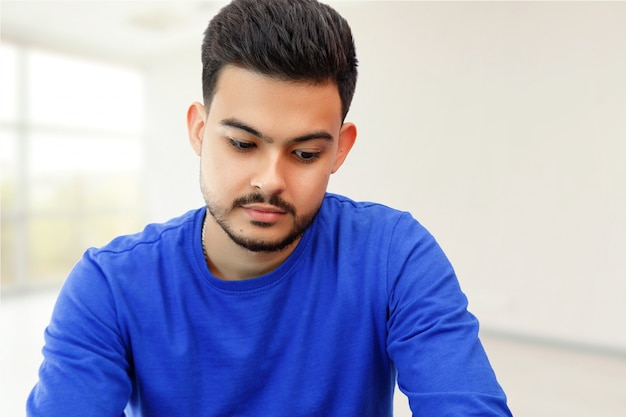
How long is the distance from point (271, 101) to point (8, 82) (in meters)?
5.49

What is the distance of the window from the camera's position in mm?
5516

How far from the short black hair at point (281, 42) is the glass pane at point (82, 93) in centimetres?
544

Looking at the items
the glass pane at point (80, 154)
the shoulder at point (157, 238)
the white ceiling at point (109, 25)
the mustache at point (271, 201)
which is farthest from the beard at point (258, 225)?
the glass pane at point (80, 154)

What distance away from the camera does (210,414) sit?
0.89m

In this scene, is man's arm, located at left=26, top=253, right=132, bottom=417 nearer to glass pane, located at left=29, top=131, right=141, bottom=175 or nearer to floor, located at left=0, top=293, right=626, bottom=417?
floor, located at left=0, top=293, right=626, bottom=417

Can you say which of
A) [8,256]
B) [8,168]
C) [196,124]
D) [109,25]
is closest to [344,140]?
[196,124]

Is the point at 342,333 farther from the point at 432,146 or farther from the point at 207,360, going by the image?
the point at 432,146

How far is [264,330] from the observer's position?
2.97 feet

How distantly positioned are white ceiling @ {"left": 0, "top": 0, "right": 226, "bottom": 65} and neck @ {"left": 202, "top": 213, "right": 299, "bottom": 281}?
12.0 feet

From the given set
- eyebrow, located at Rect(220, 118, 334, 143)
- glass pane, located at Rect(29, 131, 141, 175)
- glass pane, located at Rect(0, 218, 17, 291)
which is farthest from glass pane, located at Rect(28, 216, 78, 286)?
eyebrow, located at Rect(220, 118, 334, 143)

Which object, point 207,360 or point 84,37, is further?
point 84,37

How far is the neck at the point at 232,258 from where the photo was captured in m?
0.95

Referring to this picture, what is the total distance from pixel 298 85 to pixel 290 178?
0.47 feet

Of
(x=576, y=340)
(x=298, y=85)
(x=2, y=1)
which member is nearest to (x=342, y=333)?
(x=298, y=85)
